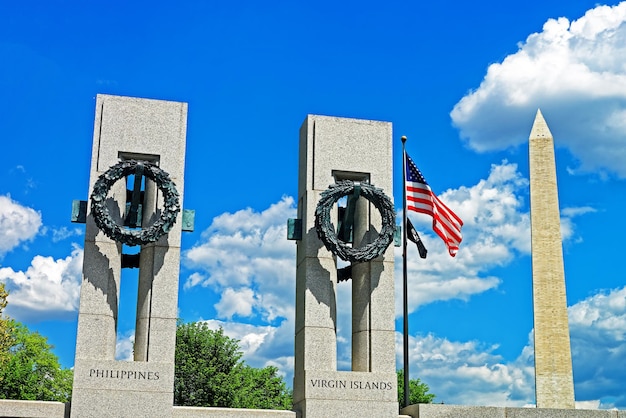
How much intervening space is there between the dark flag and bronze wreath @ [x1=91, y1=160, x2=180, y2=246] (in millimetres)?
6286

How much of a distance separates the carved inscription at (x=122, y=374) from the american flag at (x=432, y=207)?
8095mm

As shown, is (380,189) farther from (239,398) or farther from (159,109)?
(239,398)

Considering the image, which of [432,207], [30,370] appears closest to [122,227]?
[432,207]

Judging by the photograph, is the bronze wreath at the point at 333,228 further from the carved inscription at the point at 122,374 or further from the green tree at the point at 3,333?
the green tree at the point at 3,333

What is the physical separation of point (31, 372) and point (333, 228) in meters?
36.1

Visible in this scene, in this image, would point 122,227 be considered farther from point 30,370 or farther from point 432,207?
point 30,370

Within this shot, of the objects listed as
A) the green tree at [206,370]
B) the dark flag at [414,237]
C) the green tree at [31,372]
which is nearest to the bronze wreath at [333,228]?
the dark flag at [414,237]

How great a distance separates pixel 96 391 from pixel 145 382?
1095mm

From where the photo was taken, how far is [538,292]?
4278cm

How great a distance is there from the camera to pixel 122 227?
22750 millimetres

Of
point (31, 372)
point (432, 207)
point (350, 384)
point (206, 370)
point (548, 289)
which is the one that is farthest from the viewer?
point (31, 372)

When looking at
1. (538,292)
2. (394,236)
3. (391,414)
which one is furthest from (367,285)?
(538,292)

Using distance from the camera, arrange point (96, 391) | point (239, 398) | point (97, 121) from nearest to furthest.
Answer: point (96, 391)
point (97, 121)
point (239, 398)

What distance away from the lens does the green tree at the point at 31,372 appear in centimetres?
5266
